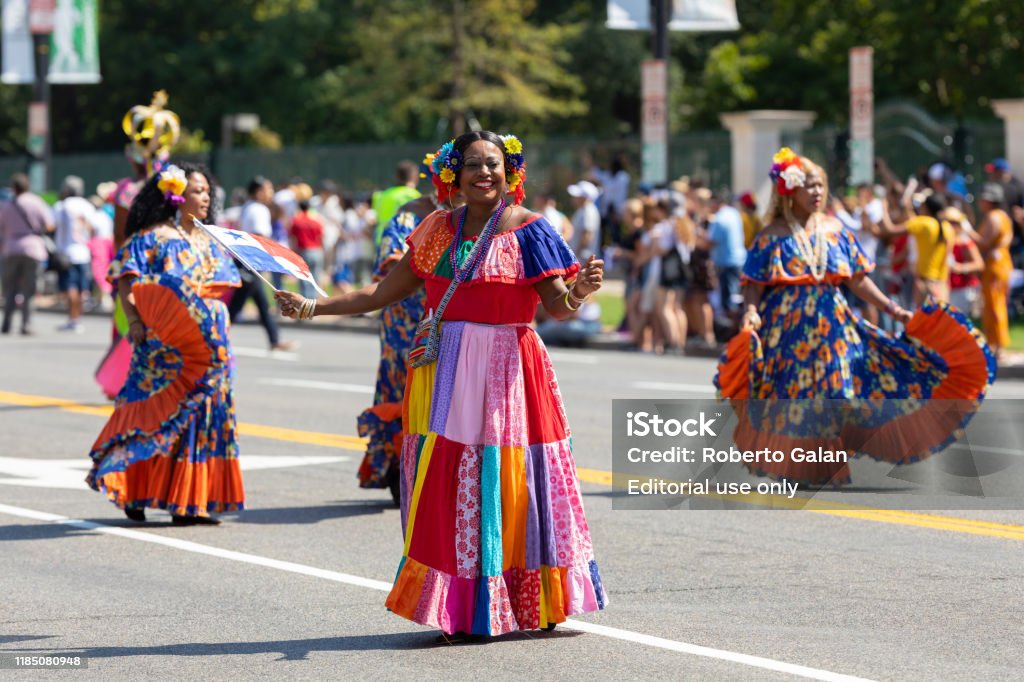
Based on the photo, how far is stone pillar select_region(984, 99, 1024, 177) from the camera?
24.2 m

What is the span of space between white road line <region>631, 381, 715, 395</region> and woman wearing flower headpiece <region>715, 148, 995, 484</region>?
17.4 ft

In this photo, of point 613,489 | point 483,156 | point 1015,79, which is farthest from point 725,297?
point 1015,79

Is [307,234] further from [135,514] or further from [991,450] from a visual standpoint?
[135,514]

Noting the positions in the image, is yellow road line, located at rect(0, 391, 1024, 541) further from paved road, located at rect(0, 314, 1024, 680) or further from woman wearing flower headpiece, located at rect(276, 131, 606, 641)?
woman wearing flower headpiece, located at rect(276, 131, 606, 641)

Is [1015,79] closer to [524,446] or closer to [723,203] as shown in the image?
[723,203]

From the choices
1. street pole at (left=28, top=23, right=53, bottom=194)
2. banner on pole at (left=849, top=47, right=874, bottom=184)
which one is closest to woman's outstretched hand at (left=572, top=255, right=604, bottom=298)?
banner on pole at (left=849, top=47, right=874, bottom=184)

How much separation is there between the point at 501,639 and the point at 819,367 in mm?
4117

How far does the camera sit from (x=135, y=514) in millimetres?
9781

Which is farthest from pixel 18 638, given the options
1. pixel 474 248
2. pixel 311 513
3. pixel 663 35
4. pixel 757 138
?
pixel 757 138

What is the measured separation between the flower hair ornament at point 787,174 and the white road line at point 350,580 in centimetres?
361

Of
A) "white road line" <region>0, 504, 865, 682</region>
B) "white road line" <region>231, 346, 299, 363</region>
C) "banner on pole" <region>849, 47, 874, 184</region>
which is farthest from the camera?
"white road line" <region>231, 346, 299, 363</region>

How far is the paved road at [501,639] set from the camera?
6652 mm

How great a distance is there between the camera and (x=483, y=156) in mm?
6980

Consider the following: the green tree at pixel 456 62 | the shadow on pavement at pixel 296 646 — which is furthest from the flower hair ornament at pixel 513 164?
the green tree at pixel 456 62
